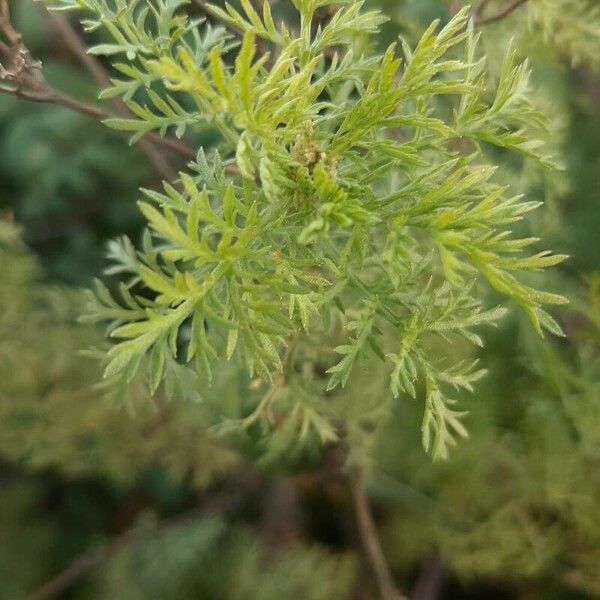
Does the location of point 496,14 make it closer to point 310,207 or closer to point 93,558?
point 310,207

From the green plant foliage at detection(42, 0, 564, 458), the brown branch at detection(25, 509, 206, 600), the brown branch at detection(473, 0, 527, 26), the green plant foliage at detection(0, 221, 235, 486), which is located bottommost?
the brown branch at detection(25, 509, 206, 600)

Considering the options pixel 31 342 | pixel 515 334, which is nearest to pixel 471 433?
pixel 515 334

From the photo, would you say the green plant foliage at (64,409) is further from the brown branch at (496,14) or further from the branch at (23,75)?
the brown branch at (496,14)

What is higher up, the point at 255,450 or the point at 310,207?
the point at 310,207

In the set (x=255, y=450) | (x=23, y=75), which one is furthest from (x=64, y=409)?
(x=23, y=75)

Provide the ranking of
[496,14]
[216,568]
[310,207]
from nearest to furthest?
[310,207] → [496,14] → [216,568]

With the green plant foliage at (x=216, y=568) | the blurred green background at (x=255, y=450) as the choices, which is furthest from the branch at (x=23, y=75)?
the green plant foliage at (x=216, y=568)

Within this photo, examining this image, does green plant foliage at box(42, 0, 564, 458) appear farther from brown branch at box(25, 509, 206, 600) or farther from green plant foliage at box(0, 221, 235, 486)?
brown branch at box(25, 509, 206, 600)

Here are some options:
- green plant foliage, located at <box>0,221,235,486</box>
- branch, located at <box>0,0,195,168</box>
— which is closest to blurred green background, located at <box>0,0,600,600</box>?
green plant foliage, located at <box>0,221,235,486</box>
